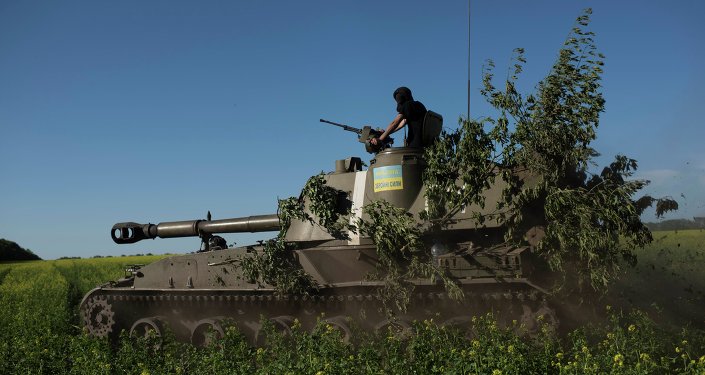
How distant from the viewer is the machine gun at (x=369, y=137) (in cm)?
1202

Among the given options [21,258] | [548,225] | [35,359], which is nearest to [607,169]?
[548,225]

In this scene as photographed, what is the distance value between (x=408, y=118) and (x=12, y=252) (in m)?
36.5

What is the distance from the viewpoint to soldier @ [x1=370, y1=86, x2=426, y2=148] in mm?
11672

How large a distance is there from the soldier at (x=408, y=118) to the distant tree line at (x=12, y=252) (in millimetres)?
35395

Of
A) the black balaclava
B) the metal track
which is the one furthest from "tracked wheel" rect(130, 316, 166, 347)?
the black balaclava

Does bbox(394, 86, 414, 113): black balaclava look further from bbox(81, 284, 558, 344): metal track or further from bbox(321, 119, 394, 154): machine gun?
bbox(81, 284, 558, 344): metal track

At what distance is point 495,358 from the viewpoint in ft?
22.5

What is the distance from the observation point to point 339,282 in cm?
1123

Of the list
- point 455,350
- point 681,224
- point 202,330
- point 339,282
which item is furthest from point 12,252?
point 455,350

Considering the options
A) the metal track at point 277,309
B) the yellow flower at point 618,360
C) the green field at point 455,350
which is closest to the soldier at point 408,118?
the metal track at point 277,309

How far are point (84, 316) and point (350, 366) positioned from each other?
9256 millimetres

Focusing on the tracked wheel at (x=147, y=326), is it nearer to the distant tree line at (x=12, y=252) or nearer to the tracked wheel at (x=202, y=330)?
the tracked wheel at (x=202, y=330)

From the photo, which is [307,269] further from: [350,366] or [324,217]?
[350,366]

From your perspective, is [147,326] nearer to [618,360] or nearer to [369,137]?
[369,137]
